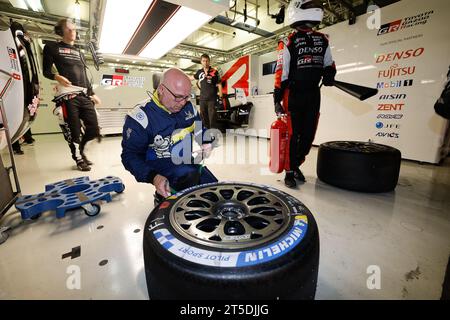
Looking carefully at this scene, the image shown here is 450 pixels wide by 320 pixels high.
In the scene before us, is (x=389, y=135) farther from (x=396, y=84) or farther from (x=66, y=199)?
(x=66, y=199)

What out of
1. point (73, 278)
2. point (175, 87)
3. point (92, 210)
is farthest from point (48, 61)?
point (73, 278)

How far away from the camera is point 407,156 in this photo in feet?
8.86

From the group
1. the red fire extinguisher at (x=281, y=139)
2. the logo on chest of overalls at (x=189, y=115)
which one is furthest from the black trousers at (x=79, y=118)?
the red fire extinguisher at (x=281, y=139)

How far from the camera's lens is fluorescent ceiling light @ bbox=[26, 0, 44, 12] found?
3959mm

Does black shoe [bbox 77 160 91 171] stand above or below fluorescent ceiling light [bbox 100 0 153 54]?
below

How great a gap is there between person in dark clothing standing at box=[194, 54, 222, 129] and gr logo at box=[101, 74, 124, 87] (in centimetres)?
244

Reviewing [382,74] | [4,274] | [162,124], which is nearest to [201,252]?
[162,124]

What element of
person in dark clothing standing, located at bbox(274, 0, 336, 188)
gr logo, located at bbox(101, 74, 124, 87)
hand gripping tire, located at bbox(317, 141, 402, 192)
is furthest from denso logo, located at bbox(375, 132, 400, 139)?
gr logo, located at bbox(101, 74, 124, 87)

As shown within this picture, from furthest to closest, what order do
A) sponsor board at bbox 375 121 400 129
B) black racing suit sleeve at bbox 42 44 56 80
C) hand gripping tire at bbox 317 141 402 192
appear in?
sponsor board at bbox 375 121 400 129 → black racing suit sleeve at bbox 42 44 56 80 → hand gripping tire at bbox 317 141 402 192

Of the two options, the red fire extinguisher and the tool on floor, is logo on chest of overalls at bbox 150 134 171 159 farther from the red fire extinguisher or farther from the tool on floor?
the red fire extinguisher

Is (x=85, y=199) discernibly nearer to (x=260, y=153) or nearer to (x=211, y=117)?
(x=260, y=153)

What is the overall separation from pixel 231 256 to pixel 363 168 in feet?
5.18

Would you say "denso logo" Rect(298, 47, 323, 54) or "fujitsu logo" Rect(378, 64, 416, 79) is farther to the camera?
"fujitsu logo" Rect(378, 64, 416, 79)

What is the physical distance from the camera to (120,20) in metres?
2.32
